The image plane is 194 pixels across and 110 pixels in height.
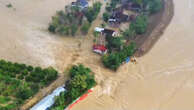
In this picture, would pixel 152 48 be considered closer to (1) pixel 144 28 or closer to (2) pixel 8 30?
(1) pixel 144 28

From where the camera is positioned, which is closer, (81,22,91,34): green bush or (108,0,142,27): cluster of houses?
(81,22,91,34): green bush

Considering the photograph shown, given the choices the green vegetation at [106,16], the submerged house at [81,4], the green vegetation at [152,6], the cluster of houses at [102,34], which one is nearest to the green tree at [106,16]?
the green vegetation at [106,16]

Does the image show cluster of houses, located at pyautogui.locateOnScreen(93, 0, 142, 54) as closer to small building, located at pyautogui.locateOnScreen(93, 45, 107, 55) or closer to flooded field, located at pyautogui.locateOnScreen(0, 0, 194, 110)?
small building, located at pyautogui.locateOnScreen(93, 45, 107, 55)

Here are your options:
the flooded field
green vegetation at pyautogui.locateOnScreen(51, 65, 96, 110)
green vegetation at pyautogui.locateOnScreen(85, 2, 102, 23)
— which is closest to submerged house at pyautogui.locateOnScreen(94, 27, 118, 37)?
the flooded field

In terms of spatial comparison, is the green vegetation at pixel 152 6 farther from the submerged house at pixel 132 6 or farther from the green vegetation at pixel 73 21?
the green vegetation at pixel 73 21

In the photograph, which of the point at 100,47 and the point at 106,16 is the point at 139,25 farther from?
the point at 100,47
